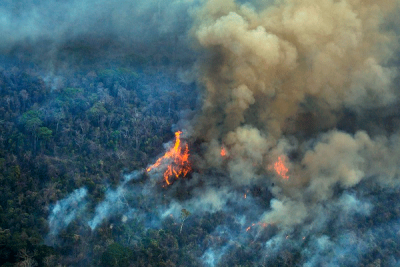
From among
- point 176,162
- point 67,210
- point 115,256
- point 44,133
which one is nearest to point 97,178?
point 67,210

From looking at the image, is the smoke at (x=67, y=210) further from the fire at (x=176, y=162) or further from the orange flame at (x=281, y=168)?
the orange flame at (x=281, y=168)

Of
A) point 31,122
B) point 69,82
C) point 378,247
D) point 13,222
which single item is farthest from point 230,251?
point 69,82

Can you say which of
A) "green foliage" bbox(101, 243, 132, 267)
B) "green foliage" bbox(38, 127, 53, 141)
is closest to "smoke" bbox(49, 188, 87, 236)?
"green foliage" bbox(101, 243, 132, 267)

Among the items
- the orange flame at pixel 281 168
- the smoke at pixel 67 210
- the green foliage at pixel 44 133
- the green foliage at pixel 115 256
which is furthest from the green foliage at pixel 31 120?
the orange flame at pixel 281 168

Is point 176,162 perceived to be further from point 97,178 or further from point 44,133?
point 44,133

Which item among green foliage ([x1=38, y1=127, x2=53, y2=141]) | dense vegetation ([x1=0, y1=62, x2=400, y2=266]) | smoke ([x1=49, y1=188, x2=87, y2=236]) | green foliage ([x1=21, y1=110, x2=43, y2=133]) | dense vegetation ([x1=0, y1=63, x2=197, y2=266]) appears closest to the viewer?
dense vegetation ([x1=0, y1=62, x2=400, y2=266])

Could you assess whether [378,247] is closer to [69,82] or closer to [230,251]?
[230,251]

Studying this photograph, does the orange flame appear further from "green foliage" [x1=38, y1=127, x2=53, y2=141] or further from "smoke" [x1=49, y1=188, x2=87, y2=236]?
"green foliage" [x1=38, y1=127, x2=53, y2=141]
